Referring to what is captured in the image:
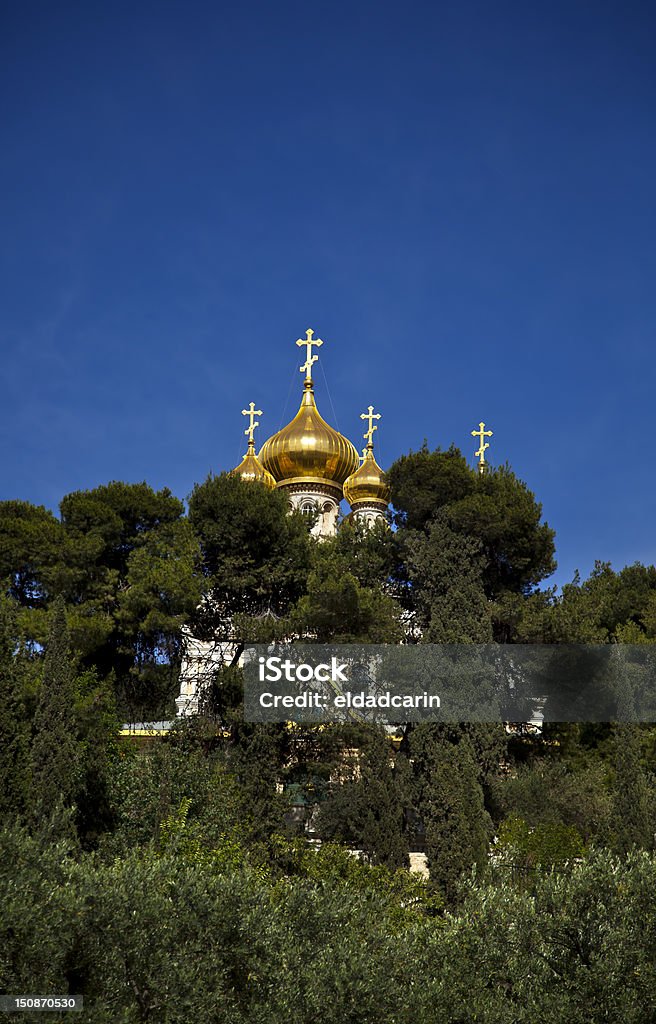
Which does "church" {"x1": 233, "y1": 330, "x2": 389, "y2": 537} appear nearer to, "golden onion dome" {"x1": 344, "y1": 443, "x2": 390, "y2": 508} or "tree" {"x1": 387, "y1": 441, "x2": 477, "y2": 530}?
"golden onion dome" {"x1": 344, "y1": 443, "x2": 390, "y2": 508}

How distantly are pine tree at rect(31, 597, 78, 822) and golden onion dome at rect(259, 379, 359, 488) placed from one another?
69.4 ft

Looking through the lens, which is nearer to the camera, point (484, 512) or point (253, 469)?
point (484, 512)

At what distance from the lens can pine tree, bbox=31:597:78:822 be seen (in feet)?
57.2

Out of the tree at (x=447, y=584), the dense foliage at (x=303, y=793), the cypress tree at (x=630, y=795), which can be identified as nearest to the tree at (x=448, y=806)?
the dense foliage at (x=303, y=793)

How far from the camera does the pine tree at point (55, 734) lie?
1744cm

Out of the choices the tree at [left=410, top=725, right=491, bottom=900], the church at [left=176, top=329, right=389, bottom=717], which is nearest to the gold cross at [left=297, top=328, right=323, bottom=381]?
the church at [left=176, top=329, right=389, bottom=717]

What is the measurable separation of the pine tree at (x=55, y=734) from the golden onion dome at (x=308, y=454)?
2114 centimetres

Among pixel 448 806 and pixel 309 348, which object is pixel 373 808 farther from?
pixel 309 348

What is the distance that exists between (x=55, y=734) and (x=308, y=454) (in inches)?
896

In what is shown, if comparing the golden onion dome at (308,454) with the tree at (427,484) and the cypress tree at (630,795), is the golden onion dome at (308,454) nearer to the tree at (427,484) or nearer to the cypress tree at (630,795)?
the tree at (427,484)

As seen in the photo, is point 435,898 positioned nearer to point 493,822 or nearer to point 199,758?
point 493,822

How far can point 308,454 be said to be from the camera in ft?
129

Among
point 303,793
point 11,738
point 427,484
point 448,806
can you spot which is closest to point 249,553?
point 427,484

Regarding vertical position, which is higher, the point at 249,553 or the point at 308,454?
the point at 308,454
